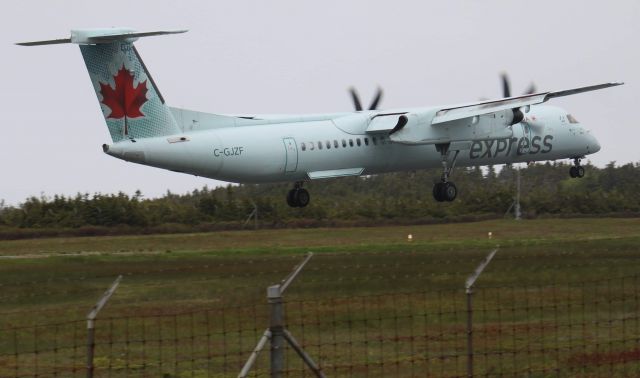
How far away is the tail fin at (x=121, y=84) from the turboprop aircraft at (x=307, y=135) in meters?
0.03

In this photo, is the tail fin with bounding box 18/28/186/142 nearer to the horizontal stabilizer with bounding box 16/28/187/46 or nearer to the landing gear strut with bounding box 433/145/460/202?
the horizontal stabilizer with bounding box 16/28/187/46

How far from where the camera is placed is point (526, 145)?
48250 millimetres

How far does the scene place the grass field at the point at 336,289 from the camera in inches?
774

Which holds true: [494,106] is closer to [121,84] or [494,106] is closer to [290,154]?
[290,154]

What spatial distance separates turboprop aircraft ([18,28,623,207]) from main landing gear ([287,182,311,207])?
1.4 inches

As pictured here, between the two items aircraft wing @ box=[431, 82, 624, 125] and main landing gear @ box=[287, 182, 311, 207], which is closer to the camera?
main landing gear @ box=[287, 182, 311, 207]

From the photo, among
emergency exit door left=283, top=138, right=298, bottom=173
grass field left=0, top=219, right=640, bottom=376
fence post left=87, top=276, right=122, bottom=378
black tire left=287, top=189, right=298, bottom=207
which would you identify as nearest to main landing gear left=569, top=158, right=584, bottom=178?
grass field left=0, top=219, right=640, bottom=376

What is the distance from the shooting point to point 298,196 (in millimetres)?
43750

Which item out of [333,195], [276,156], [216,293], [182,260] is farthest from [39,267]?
[333,195]

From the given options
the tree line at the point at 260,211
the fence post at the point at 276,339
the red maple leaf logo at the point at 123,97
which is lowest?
the fence post at the point at 276,339

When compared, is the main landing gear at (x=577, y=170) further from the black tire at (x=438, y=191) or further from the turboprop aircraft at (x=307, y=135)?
the black tire at (x=438, y=191)

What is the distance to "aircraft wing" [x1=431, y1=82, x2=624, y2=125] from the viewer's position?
145 feet

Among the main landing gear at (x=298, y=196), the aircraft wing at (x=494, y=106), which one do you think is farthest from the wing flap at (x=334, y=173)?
the aircraft wing at (x=494, y=106)

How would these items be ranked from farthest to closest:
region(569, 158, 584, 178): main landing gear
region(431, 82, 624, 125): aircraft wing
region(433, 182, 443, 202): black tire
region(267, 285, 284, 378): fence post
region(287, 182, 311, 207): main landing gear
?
region(569, 158, 584, 178): main landing gear, region(433, 182, 443, 202): black tire, region(431, 82, 624, 125): aircraft wing, region(287, 182, 311, 207): main landing gear, region(267, 285, 284, 378): fence post
